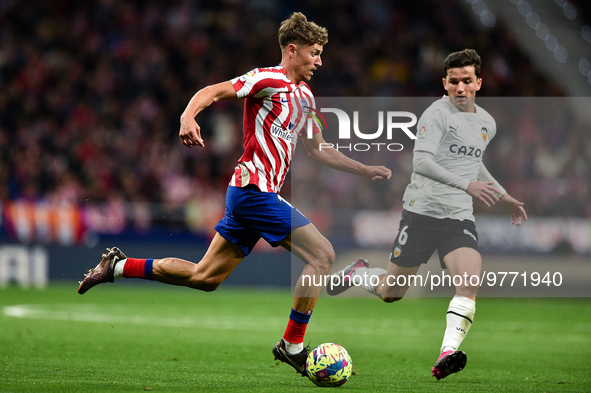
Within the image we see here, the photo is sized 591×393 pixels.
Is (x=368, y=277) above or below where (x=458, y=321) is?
above

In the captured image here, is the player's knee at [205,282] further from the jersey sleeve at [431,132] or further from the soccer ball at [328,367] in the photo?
the jersey sleeve at [431,132]

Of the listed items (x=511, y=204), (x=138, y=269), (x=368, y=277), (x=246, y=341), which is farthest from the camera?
(x=246, y=341)

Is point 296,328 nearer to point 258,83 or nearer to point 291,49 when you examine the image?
point 258,83

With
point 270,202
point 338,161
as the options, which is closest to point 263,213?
point 270,202

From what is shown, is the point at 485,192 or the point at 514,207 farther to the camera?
the point at 514,207

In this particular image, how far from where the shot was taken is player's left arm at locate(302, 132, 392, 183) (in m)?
6.04

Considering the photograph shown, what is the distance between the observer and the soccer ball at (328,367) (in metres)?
5.30

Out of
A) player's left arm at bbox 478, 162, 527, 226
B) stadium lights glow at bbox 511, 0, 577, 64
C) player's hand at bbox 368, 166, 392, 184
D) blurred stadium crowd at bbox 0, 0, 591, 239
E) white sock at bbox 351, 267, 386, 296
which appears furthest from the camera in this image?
stadium lights glow at bbox 511, 0, 577, 64

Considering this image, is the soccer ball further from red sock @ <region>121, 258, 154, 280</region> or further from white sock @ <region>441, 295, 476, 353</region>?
red sock @ <region>121, 258, 154, 280</region>

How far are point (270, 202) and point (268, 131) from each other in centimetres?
56

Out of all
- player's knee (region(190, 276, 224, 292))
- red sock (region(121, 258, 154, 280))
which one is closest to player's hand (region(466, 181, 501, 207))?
player's knee (region(190, 276, 224, 292))

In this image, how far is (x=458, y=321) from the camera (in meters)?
5.77

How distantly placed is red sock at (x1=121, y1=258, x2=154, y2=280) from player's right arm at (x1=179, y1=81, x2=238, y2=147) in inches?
51.5

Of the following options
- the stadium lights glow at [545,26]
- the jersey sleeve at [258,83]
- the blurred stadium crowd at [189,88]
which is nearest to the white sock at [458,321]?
the jersey sleeve at [258,83]
